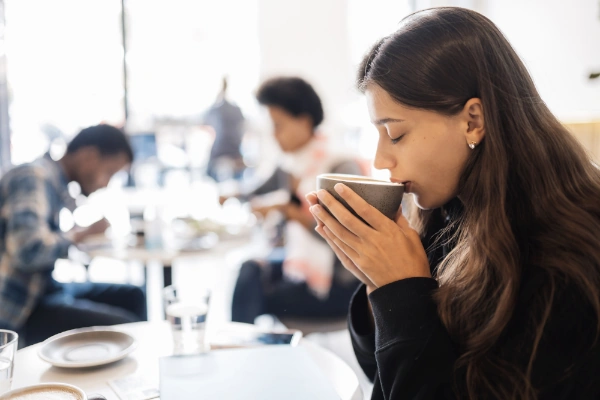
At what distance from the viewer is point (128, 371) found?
0.94m

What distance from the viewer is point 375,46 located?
912 millimetres

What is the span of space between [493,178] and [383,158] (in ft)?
0.58

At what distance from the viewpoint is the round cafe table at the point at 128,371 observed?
2.95 feet

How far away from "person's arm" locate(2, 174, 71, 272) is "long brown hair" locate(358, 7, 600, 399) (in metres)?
1.46

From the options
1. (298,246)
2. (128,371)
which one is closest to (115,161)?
(298,246)

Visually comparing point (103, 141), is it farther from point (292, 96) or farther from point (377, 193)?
point (377, 193)

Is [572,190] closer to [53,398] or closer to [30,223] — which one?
[53,398]

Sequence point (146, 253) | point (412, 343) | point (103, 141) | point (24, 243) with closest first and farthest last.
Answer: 1. point (412, 343)
2. point (24, 243)
3. point (146, 253)
4. point (103, 141)

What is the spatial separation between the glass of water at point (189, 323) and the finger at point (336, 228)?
33 centimetres

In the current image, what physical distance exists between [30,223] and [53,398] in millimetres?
1271

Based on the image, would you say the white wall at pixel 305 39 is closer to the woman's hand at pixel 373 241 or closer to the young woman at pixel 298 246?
the young woman at pixel 298 246

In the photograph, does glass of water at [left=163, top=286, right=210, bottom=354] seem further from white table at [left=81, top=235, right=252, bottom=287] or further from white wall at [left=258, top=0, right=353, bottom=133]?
white wall at [left=258, top=0, right=353, bottom=133]

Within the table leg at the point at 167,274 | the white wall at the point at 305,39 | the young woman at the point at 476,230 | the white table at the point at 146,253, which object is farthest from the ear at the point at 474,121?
the white wall at the point at 305,39

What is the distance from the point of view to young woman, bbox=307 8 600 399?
70 cm
